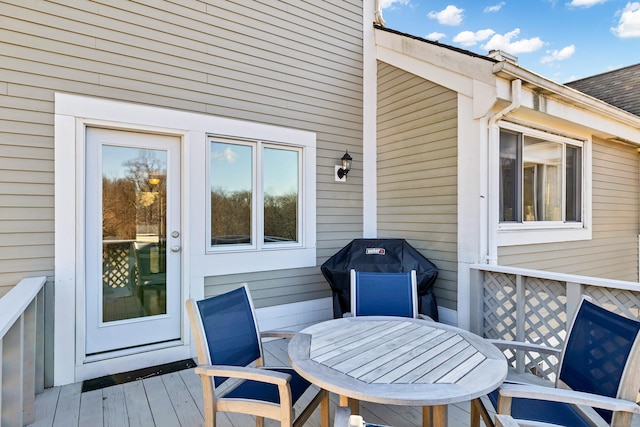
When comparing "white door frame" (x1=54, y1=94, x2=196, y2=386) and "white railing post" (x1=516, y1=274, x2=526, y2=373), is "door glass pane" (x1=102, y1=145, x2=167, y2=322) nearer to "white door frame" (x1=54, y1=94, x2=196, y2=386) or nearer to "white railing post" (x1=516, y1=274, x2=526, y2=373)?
"white door frame" (x1=54, y1=94, x2=196, y2=386)

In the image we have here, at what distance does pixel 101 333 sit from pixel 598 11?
13.8 meters

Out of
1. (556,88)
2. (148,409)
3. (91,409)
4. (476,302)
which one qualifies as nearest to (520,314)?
(476,302)

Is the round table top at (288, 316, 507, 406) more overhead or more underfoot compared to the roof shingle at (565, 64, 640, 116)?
more underfoot

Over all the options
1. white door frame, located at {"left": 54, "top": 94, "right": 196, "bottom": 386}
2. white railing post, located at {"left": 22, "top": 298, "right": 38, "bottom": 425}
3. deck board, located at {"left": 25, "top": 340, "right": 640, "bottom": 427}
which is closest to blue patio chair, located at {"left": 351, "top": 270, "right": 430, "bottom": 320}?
deck board, located at {"left": 25, "top": 340, "right": 640, "bottom": 427}

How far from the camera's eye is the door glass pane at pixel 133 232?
3080mm

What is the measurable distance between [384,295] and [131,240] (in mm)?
2330

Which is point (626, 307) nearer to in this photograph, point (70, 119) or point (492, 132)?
point (492, 132)

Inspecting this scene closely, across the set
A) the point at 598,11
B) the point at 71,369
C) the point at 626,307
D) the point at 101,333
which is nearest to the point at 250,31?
the point at 101,333

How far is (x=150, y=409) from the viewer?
2.45 m

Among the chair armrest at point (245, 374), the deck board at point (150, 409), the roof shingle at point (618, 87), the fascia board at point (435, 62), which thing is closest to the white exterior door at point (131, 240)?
the deck board at point (150, 409)

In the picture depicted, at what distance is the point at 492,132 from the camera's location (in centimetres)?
344

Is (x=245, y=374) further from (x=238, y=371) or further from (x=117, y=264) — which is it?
(x=117, y=264)

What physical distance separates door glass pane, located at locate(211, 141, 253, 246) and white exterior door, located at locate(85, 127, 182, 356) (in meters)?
0.36

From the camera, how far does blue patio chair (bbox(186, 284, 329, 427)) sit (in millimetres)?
1598
